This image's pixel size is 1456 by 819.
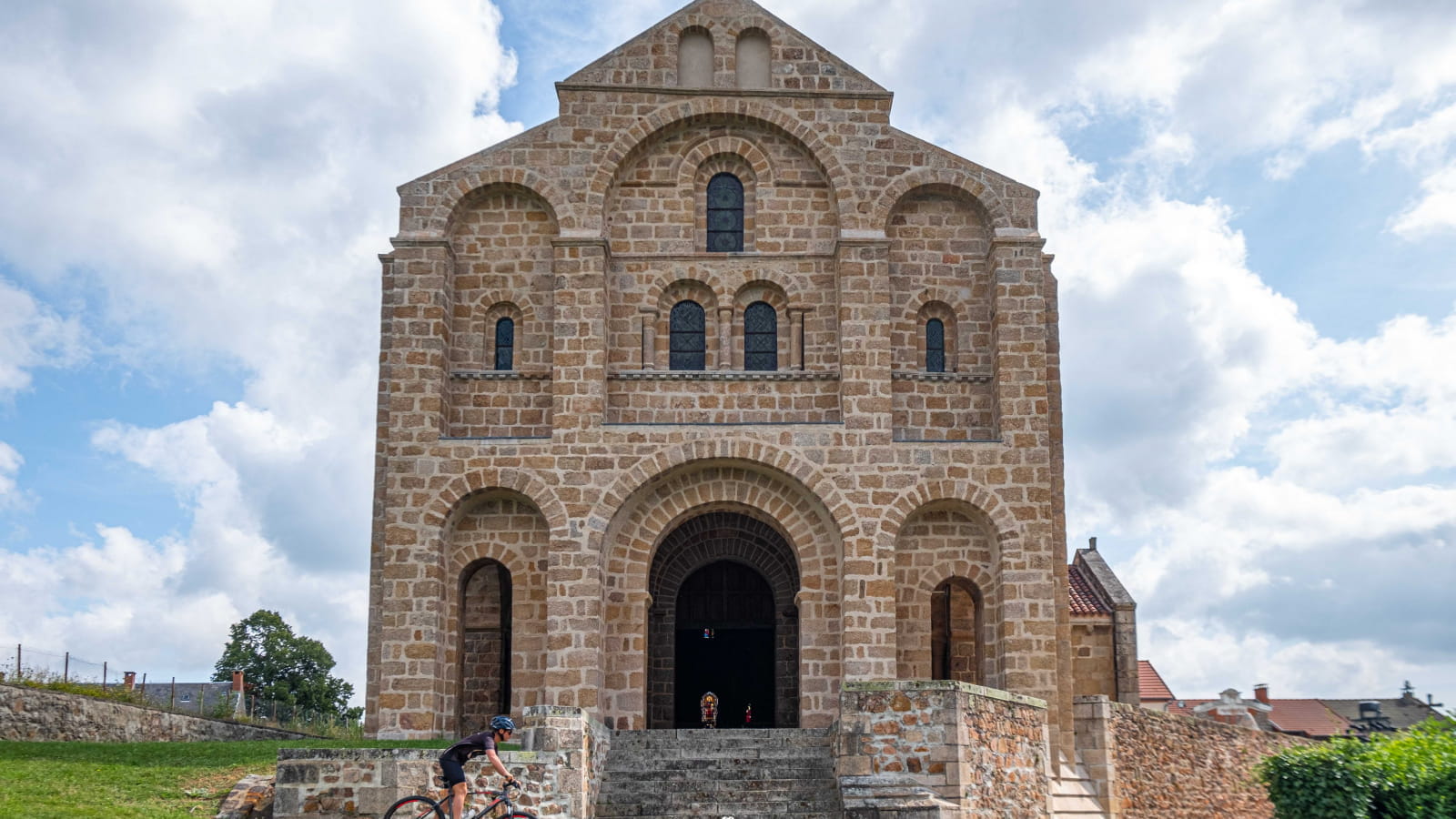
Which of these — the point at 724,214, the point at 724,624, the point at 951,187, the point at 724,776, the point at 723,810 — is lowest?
the point at 723,810

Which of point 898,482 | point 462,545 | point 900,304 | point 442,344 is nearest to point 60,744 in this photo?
point 462,545

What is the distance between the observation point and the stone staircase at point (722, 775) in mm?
18641

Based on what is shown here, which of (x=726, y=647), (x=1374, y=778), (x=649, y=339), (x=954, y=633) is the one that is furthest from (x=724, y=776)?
(x=1374, y=778)

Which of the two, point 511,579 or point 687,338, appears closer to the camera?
point 687,338

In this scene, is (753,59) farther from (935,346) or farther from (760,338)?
(935,346)

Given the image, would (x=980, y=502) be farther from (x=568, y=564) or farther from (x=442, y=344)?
(x=442, y=344)

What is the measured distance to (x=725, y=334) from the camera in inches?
962

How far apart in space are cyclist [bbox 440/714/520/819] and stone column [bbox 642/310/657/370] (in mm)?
10249

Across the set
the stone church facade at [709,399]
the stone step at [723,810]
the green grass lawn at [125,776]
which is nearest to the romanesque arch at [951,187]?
the stone church facade at [709,399]

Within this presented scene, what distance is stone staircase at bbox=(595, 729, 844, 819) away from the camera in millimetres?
18641

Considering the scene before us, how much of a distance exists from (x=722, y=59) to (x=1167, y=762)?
1444 cm

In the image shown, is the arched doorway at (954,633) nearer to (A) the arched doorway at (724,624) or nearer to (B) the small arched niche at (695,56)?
(A) the arched doorway at (724,624)

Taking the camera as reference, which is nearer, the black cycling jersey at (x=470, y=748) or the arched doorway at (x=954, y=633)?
the black cycling jersey at (x=470, y=748)

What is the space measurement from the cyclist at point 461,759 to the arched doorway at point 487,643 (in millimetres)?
10009
